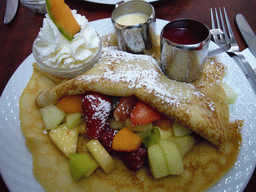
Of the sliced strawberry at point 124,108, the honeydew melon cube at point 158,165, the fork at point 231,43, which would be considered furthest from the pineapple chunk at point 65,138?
the fork at point 231,43

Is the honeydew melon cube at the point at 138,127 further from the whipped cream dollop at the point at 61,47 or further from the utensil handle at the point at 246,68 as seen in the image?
the utensil handle at the point at 246,68

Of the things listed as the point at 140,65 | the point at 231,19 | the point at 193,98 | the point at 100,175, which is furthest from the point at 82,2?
the point at 100,175

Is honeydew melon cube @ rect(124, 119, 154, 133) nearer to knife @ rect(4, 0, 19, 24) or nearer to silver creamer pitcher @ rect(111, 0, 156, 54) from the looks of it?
silver creamer pitcher @ rect(111, 0, 156, 54)

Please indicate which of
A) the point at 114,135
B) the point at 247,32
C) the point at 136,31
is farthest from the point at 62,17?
the point at 247,32

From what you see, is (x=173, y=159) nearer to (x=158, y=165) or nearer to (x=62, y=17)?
(x=158, y=165)

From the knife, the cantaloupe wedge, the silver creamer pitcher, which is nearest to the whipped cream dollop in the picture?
the cantaloupe wedge

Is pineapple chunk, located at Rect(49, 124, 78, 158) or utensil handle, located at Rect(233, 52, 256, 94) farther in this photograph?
utensil handle, located at Rect(233, 52, 256, 94)

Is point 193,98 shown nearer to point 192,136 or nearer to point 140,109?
point 192,136
